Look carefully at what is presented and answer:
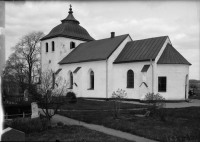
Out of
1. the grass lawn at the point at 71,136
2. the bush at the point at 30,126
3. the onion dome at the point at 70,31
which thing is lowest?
the grass lawn at the point at 71,136

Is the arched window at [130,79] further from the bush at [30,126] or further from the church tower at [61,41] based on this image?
the bush at [30,126]

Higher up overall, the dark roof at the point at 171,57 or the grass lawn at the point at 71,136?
the dark roof at the point at 171,57

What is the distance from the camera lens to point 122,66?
24.1 meters

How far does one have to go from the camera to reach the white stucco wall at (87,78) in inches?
980

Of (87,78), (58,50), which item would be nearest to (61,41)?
(58,50)

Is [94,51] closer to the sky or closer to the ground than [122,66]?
closer to the sky

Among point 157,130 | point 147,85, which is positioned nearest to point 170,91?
point 147,85

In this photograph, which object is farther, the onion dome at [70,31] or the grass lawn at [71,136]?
the onion dome at [70,31]

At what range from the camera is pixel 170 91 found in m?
21.9

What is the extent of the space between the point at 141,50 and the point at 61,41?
45.8 ft

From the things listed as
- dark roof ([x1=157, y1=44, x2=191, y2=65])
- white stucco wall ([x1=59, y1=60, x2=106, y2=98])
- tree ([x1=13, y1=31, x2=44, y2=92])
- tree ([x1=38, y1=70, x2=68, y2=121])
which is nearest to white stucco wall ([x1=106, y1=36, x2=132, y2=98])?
white stucco wall ([x1=59, y1=60, x2=106, y2=98])

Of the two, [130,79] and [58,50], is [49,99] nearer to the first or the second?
[130,79]

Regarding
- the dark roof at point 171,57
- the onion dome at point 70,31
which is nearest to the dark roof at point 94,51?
the onion dome at point 70,31

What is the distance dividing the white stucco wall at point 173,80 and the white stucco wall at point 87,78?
6.81 m
